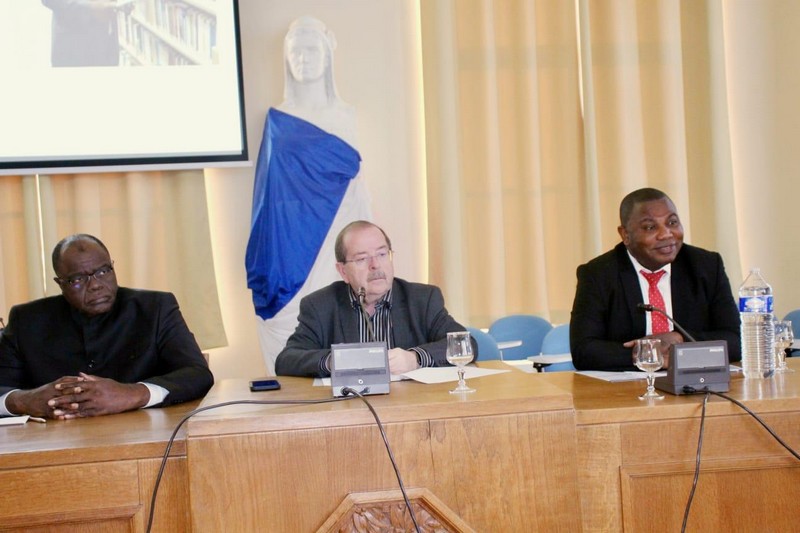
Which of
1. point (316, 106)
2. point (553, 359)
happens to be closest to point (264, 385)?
point (553, 359)

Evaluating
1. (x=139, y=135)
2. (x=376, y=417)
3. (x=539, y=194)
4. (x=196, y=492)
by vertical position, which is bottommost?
(x=196, y=492)

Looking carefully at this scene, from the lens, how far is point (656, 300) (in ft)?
10.0

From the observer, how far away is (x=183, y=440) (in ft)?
6.56

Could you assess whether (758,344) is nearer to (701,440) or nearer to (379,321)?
(701,440)

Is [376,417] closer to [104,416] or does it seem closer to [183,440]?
[183,440]

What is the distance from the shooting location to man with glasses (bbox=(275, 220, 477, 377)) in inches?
112

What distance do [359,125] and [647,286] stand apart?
9.54 ft

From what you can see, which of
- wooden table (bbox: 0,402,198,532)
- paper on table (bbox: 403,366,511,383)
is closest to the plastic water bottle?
paper on table (bbox: 403,366,511,383)

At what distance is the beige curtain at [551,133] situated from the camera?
18.1ft

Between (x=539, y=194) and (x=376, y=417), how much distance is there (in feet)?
12.9

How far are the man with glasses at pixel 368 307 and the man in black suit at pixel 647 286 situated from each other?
20.1 inches

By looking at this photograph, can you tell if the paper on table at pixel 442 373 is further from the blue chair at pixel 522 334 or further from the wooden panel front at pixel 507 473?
the blue chair at pixel 522 334

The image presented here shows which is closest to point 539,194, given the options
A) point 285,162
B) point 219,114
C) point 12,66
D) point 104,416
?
point 285,162

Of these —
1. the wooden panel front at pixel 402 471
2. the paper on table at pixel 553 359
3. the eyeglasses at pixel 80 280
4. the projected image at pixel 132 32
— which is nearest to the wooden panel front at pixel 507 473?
the wooden panel front at pixel 402 471
